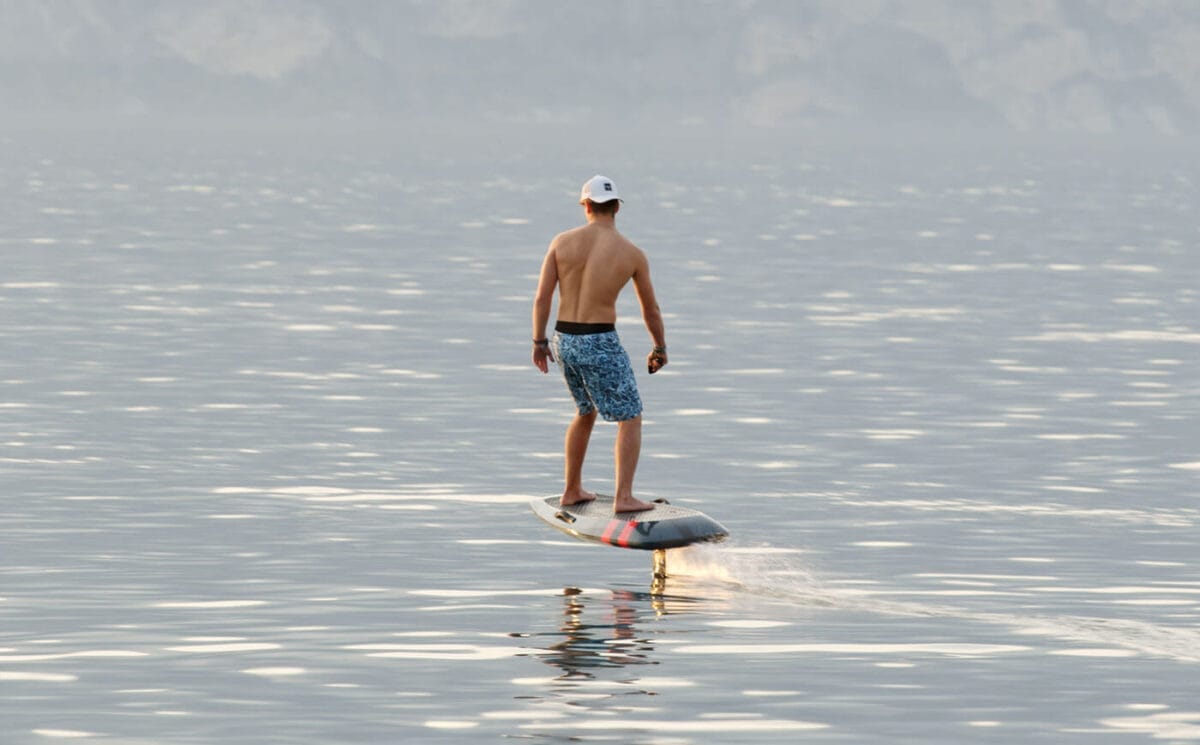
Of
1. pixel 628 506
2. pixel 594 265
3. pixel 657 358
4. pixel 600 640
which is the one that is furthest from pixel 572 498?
pixel 600 640

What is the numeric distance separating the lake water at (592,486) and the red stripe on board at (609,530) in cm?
40

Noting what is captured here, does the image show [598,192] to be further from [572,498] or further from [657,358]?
[572,498]

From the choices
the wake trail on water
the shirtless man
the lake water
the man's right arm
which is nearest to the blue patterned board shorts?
the shirtless man

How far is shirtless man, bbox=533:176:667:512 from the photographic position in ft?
57.6

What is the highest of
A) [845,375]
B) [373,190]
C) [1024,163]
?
[1024,163]

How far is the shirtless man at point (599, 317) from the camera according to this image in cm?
1756

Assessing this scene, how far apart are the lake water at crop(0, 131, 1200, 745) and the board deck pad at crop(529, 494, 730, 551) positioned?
411mm

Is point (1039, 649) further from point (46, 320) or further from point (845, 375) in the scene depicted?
point (46, 320)

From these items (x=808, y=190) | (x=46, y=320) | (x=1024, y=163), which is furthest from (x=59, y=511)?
(x=1024, y=163)

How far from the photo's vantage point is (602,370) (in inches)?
697

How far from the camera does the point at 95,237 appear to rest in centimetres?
6003

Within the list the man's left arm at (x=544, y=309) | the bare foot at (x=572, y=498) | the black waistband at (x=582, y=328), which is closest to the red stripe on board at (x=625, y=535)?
the bare foot at (x=572, y=498)

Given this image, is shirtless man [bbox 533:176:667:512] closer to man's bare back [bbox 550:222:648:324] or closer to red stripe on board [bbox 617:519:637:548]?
man's bare back [bbox 550:222:648:324]

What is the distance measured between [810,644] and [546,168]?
384ft
